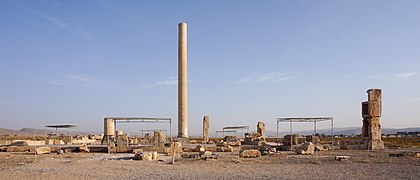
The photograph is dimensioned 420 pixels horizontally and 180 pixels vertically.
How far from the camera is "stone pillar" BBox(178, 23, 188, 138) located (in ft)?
112

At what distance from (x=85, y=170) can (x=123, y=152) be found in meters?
10.7

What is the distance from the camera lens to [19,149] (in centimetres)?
2661

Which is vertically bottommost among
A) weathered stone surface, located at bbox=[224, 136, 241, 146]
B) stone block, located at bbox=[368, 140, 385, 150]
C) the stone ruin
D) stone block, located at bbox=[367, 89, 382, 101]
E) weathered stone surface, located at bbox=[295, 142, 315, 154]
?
weathered stone surface, located at bbox=[224, 136, 241, 146]

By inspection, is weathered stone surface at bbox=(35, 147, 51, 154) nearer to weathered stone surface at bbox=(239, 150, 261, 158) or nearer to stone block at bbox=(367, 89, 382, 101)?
weathered stone surface at bbox=(239, 150, 261, 158)

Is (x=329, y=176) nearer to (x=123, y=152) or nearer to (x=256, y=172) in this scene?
(x=256, y=172)

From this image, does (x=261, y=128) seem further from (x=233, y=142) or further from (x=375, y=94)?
(x=375, y=94)

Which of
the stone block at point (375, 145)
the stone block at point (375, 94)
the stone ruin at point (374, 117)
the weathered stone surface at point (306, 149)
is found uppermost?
the stone block at point (375, 94)

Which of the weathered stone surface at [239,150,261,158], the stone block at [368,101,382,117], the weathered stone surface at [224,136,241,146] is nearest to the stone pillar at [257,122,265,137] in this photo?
the weathered stone surface at [224,136,241,146]

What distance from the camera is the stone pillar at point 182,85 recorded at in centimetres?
3409

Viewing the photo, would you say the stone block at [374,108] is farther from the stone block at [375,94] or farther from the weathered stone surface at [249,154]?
the weathered stone surface at [249,154]

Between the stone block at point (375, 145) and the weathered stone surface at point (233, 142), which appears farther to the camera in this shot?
the weathered stone surface at point (233, 142)

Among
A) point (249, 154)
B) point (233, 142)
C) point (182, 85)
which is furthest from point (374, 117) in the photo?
point (182, 85)

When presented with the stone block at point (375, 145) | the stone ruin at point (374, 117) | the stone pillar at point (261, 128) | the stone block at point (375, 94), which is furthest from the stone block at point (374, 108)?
the stone pillar at point (261, 128)

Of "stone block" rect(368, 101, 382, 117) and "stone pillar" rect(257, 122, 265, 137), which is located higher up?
"stone block" rect(368, 101, 382, 117)
